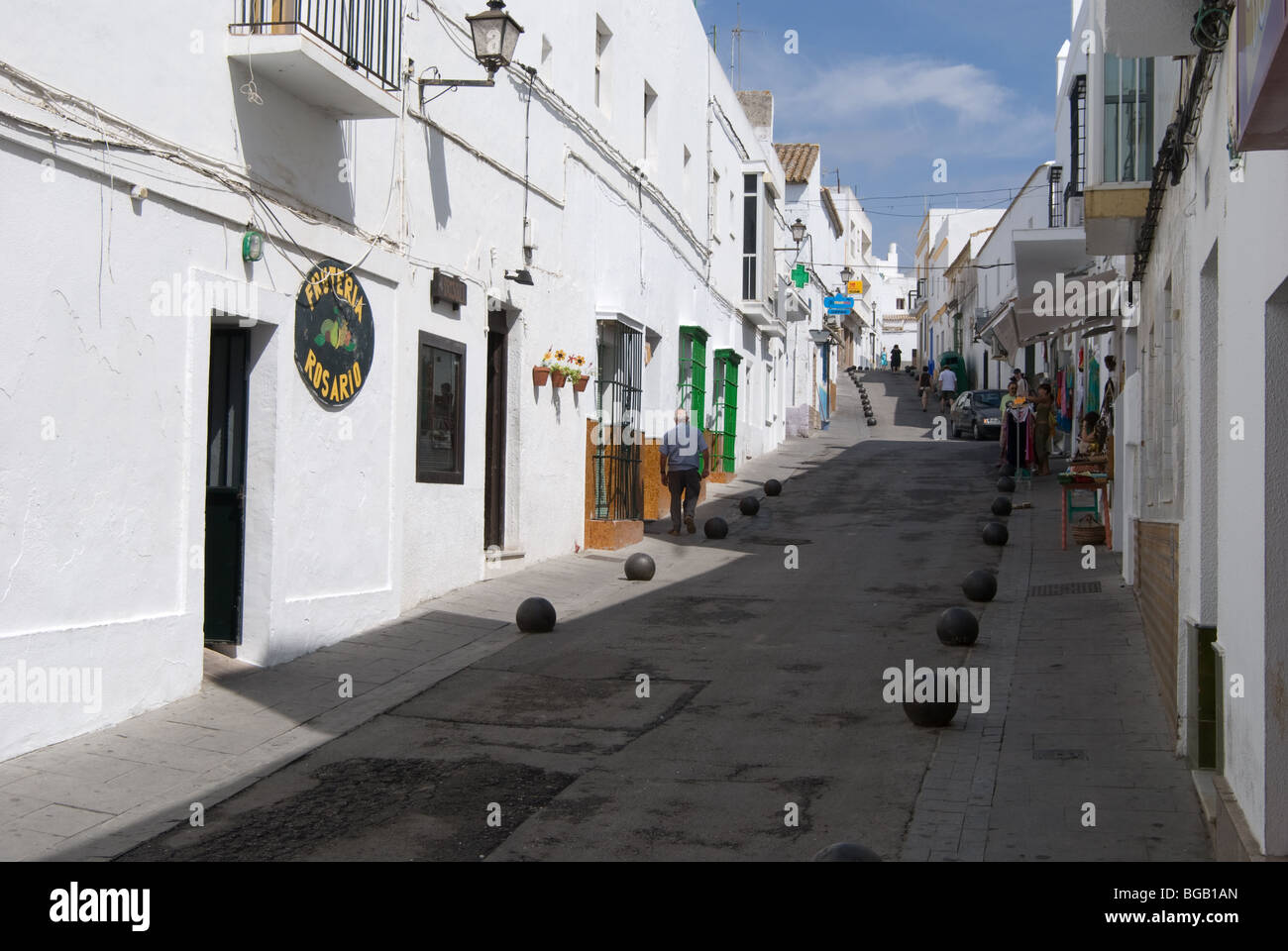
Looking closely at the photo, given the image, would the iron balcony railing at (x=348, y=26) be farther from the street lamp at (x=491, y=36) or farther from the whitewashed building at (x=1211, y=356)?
the whitewashed building at (x=1211, y=356)

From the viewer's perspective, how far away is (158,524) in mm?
7391

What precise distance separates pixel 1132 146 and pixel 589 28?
7.34 meters

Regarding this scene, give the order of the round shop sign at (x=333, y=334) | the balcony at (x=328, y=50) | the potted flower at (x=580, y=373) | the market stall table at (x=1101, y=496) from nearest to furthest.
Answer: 1. the balcony at (x=328, y=50)
2. the round shop sign at (x=333, y=334)
3. the potted flower at (x=580, y=373)
4. the market stall table at (x=1101, y=496)

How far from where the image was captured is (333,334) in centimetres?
928

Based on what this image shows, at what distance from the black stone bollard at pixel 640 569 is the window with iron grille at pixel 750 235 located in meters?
15.1

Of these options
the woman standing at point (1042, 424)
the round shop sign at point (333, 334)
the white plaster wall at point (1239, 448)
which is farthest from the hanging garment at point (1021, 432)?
the white plaster wall at point (1239, 448)

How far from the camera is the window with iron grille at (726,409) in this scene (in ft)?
78.6

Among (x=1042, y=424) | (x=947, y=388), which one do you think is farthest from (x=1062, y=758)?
(x=947, y=388)

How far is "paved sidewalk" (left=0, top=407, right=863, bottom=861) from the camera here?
5594 mm

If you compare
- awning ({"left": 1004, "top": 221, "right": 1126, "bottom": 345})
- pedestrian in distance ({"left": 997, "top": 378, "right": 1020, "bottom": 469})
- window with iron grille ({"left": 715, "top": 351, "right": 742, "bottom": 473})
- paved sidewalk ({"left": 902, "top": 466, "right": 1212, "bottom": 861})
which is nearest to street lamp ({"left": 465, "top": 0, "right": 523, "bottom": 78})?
paved sidewalk ({"left": 902, "top": 466, "right": 1212, "bottom": 861})

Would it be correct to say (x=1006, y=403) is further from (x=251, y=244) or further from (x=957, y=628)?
(x=251, y=244)

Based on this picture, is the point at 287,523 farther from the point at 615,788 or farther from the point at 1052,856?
the point at 1052,856

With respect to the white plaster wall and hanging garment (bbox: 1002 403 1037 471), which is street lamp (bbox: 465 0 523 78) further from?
hanging garment (bbox: 1002 403 1037 471)
